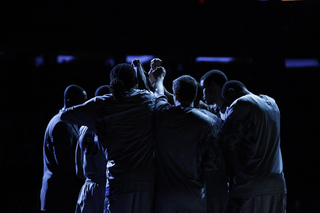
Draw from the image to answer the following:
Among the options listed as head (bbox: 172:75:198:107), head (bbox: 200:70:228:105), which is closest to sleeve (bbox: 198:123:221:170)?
head (bbox: 172:75:198:107)

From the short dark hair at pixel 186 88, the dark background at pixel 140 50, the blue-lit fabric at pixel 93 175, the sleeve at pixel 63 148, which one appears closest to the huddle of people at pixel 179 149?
the short dark hair at pixel 186 88

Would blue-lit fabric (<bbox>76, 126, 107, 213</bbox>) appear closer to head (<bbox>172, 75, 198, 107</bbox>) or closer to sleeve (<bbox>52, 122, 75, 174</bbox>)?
sleeve (<bbox>52, 122, 75, 174</bbox>)

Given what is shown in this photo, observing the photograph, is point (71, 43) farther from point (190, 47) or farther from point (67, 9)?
point (190, 47)

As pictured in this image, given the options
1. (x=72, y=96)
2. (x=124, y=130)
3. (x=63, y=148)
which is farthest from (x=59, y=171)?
(x=124, y=130)

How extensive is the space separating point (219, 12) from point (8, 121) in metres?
4.38

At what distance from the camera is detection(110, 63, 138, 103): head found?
7.65 ft

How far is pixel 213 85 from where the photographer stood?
2.93 metres

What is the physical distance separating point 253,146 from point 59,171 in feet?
5.95

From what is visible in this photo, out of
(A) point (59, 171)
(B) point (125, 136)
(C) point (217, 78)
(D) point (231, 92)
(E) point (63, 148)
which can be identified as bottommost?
(A) point (59, 171)

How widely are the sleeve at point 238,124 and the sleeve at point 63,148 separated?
1.48 m

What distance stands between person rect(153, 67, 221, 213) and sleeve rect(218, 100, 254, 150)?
0.14 meters

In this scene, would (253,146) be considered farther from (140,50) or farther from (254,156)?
(140,50)

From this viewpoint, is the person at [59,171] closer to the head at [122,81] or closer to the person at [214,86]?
the head at [122,81]

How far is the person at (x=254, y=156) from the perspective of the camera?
2.33 metres
